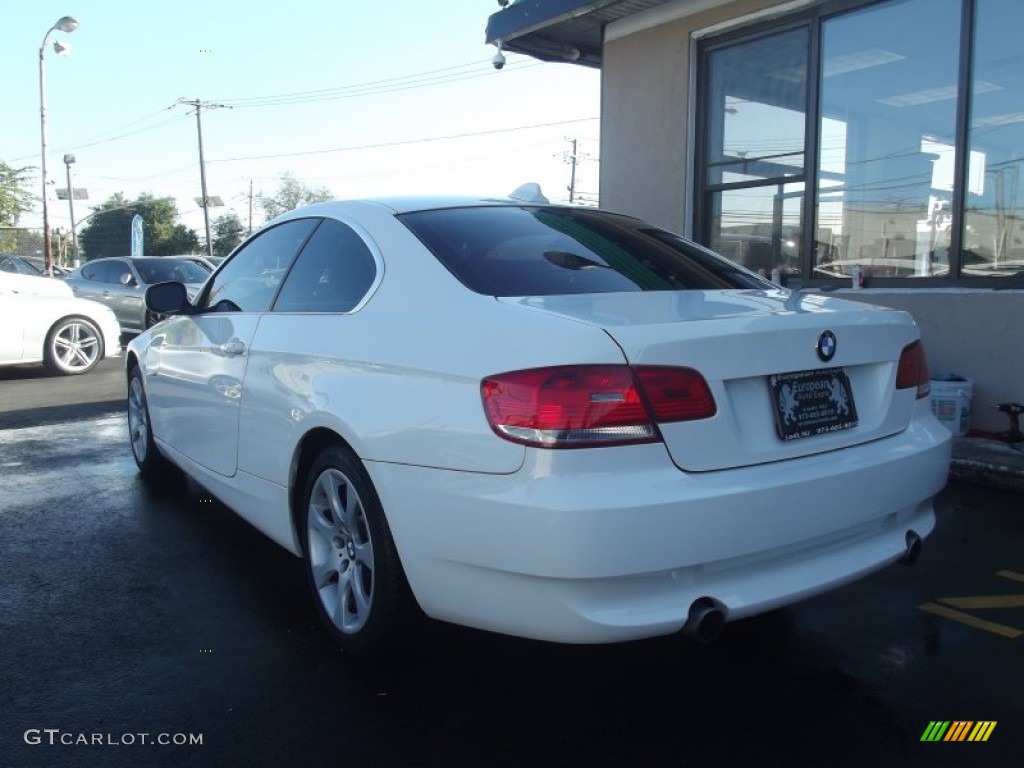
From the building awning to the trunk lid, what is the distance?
248 inches

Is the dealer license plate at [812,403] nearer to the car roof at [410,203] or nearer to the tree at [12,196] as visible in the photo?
the car roof at [410,203]

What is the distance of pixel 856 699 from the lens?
2719 mm

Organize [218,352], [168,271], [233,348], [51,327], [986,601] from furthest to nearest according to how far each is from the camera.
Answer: [168,271] → [51,327] → [218,352] → [233,348] → [986,601]

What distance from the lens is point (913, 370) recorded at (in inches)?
120

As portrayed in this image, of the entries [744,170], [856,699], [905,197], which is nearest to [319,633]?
[856,699]

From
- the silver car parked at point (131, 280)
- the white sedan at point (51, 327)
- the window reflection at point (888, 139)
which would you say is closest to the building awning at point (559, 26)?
the window reflection at point (888, 139)

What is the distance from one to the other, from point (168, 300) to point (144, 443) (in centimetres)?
122

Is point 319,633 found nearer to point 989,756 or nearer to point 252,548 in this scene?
point 252,548

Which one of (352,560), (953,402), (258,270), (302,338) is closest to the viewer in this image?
(352,560)

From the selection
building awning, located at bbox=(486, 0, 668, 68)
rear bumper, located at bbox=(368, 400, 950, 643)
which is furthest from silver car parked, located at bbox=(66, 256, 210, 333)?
rear bumper, located at bbox=(368, 400, 950, 643)

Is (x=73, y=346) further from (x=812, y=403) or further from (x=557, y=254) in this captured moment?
(x=812, y=403)

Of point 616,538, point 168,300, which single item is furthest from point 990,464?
point 168,300

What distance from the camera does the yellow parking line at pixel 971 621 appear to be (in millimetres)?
3219

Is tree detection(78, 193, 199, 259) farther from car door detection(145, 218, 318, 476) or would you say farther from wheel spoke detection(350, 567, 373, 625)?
wheel spoke detection(350, 567, 373, 625)
